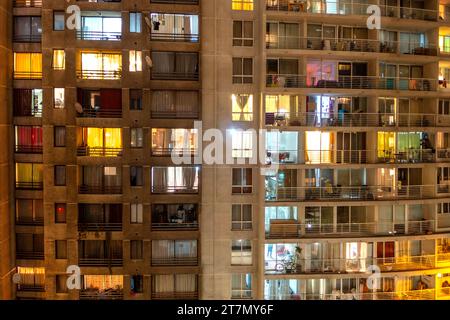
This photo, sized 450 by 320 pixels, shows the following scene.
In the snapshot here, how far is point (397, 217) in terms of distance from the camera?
26.6m

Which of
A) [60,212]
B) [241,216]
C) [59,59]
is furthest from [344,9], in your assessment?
[60,212]

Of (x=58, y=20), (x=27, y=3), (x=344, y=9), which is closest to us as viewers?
(x=58, y=20)

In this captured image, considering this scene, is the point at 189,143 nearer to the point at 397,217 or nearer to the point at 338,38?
the point at 338,38

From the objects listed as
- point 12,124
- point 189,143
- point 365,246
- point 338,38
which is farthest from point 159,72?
point 365,246

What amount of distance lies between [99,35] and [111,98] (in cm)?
408

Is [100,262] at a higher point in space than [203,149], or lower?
lower

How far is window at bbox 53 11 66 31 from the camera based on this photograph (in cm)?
2458

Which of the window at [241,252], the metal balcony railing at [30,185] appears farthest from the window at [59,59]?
the window at [241,252]

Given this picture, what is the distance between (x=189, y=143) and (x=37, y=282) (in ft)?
44.1

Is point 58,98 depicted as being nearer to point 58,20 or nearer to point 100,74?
point 100,74

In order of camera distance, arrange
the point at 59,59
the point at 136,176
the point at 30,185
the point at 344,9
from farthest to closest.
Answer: the point at 344,9
the point at 30,185
the point at 136,176
the point at 59,59

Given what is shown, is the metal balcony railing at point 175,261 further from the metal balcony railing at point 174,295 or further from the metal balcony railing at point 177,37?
the metal balcony railing at point 177,37

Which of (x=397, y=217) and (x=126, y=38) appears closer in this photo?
(x=126, y=38)

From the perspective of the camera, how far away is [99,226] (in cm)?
2509
